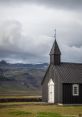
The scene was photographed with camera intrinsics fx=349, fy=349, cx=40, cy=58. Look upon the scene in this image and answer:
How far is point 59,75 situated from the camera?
5581cm

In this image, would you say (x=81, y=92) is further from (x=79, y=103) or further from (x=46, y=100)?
(x=46, y=100)

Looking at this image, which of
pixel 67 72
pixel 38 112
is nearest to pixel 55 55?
pixel 67 72

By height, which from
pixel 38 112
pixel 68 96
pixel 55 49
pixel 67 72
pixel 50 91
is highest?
pixel 55 49

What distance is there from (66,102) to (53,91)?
363cm

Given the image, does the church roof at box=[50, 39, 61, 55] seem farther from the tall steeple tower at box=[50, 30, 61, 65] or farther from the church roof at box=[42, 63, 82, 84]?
the church roof at box=[42, 63, 82, 84]

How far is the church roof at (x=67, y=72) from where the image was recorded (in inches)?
2186

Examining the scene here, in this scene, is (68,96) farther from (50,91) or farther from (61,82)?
(50,91)

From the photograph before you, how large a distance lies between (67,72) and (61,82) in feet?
8.93

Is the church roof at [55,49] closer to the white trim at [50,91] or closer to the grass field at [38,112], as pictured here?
the white trim at [50,91]

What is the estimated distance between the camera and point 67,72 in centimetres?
5684

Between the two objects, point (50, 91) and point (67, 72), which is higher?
point (67, 72)

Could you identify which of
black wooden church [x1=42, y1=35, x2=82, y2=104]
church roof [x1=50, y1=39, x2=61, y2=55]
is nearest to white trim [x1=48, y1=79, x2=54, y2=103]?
black wooden church [x1=42, y1=35, x2=82, y2=104]

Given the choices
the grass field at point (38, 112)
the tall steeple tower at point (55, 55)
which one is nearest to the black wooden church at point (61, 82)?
the tall steeple tower at point (55, 55)

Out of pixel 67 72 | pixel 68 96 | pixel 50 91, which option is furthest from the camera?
pixel 50 91
